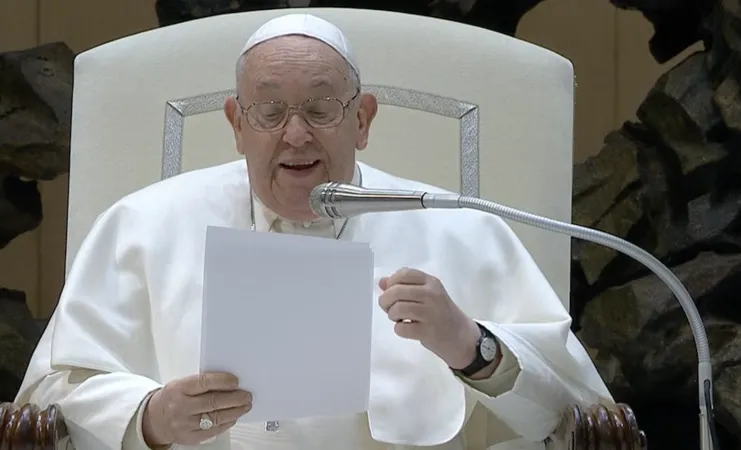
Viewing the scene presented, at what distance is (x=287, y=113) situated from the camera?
2.28 meters

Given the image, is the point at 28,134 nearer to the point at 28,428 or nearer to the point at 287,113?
the point at 287,113

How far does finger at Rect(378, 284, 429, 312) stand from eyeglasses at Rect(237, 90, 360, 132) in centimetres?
54

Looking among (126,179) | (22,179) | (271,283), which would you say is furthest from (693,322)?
(22,179)

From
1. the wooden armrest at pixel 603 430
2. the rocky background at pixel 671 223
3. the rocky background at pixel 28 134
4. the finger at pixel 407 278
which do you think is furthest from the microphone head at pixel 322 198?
the rocky background at pixel 28 134

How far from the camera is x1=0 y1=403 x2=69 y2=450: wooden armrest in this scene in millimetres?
1878

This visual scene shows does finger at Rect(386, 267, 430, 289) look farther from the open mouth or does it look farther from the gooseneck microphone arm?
the open mouth

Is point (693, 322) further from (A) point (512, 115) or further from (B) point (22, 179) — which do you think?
(B) point (22, 179)

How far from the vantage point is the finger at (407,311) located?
190cm

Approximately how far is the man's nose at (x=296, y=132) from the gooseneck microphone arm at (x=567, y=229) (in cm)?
51

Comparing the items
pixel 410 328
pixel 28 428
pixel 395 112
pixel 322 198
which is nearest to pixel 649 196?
pixel 395 112

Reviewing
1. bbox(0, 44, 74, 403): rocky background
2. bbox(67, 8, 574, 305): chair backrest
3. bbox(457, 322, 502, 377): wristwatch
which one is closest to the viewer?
bbox(457, 322, 502, 377): wristwatch

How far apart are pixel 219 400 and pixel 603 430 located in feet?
2.29

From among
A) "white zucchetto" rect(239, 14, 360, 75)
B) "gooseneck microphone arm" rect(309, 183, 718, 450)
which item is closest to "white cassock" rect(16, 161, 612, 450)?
"white zucchetto" rect(239, 14, 360, 75)

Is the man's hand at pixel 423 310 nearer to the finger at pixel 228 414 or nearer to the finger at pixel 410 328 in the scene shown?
the finger at pixel 410 328
